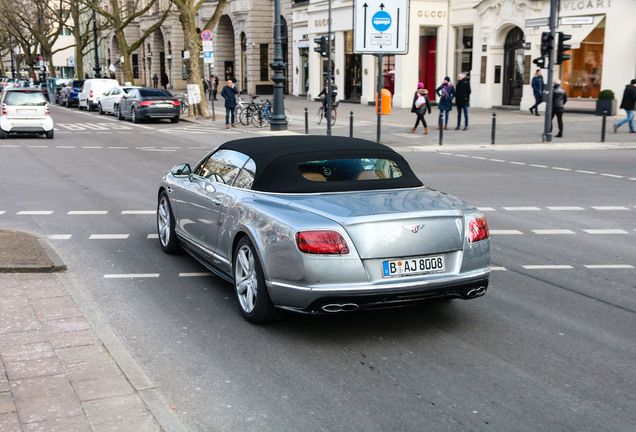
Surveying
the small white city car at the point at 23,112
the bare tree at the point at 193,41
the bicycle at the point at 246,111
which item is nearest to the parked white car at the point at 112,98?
the bare tree at the point at 193,41

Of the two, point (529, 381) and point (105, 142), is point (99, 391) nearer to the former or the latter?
point (529, 381)

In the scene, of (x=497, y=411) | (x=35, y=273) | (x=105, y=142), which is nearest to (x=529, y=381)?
(x=497, y=411)

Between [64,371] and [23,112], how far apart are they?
2165cm

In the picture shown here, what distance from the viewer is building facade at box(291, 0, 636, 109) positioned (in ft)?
101

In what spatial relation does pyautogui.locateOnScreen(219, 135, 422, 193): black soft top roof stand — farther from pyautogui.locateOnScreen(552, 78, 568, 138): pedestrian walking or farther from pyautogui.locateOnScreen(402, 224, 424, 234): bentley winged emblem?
pyautogui.locateOnScreen(552, 78, 568, 138): pedestrian walking

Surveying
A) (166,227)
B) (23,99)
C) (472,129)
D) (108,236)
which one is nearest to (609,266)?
(166,227)

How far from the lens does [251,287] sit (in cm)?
596

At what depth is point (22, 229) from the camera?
9.74 m

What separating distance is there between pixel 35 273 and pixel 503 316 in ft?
14.1

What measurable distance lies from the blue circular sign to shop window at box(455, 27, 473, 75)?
18069mm

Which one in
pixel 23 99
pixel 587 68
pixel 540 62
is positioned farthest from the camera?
pixel 587 68

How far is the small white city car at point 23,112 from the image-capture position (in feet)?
79.8

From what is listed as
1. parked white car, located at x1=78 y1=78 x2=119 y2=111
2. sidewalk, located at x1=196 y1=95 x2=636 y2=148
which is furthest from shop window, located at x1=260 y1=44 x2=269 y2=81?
sidewalk, located at x1=196 y1=95 x2=636 y2=148

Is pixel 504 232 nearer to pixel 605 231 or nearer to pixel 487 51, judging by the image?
pixel 605 231
